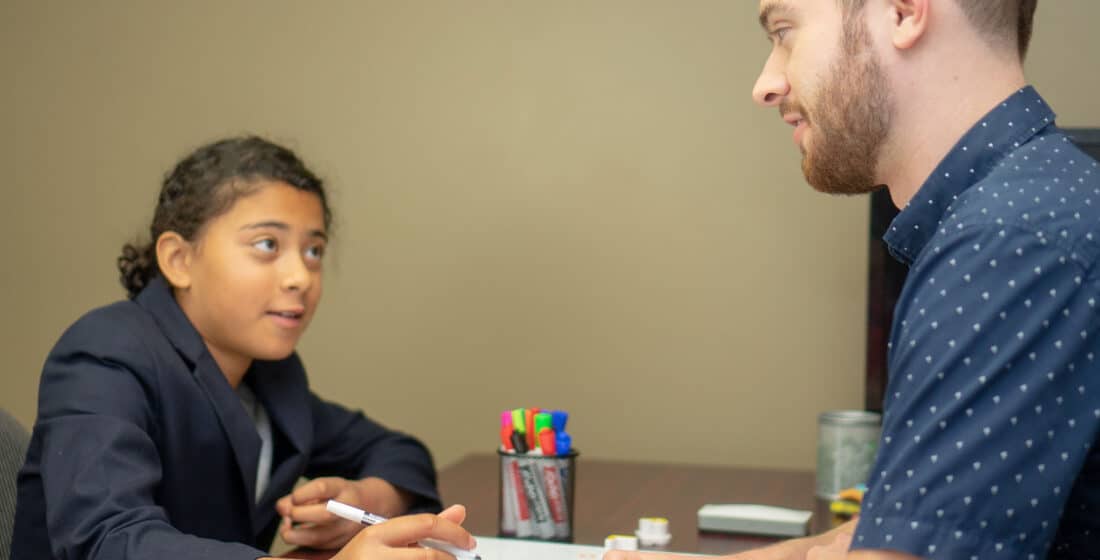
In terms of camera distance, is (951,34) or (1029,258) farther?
(951,34)

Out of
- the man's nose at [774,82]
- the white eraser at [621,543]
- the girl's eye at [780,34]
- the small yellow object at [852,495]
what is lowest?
the small yellow object at [852,495]

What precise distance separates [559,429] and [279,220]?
438 millimetres

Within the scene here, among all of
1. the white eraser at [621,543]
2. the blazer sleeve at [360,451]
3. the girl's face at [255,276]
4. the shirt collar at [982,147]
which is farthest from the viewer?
the blazer sleeve at [360,451]

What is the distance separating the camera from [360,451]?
5.49 ft

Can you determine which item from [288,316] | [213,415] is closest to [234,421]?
[213,415]

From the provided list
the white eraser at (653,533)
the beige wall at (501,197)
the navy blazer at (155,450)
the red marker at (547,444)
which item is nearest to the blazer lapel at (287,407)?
the navy blazer at (155,450)

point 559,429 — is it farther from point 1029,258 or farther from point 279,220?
point 1029,258

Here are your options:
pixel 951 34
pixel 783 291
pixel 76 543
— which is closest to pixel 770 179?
pixel 783 291

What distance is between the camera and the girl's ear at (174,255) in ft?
4.95

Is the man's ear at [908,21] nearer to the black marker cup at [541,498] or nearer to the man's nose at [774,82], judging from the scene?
the man's nose at [774,82]

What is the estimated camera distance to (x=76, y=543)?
1093mm

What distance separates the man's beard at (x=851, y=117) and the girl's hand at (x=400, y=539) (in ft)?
1.49

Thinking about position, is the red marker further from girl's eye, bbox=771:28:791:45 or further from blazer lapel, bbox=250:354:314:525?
girl's eye, bbox=771:28:791:45

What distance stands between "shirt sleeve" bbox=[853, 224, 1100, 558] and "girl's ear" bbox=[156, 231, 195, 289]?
1045 mm
